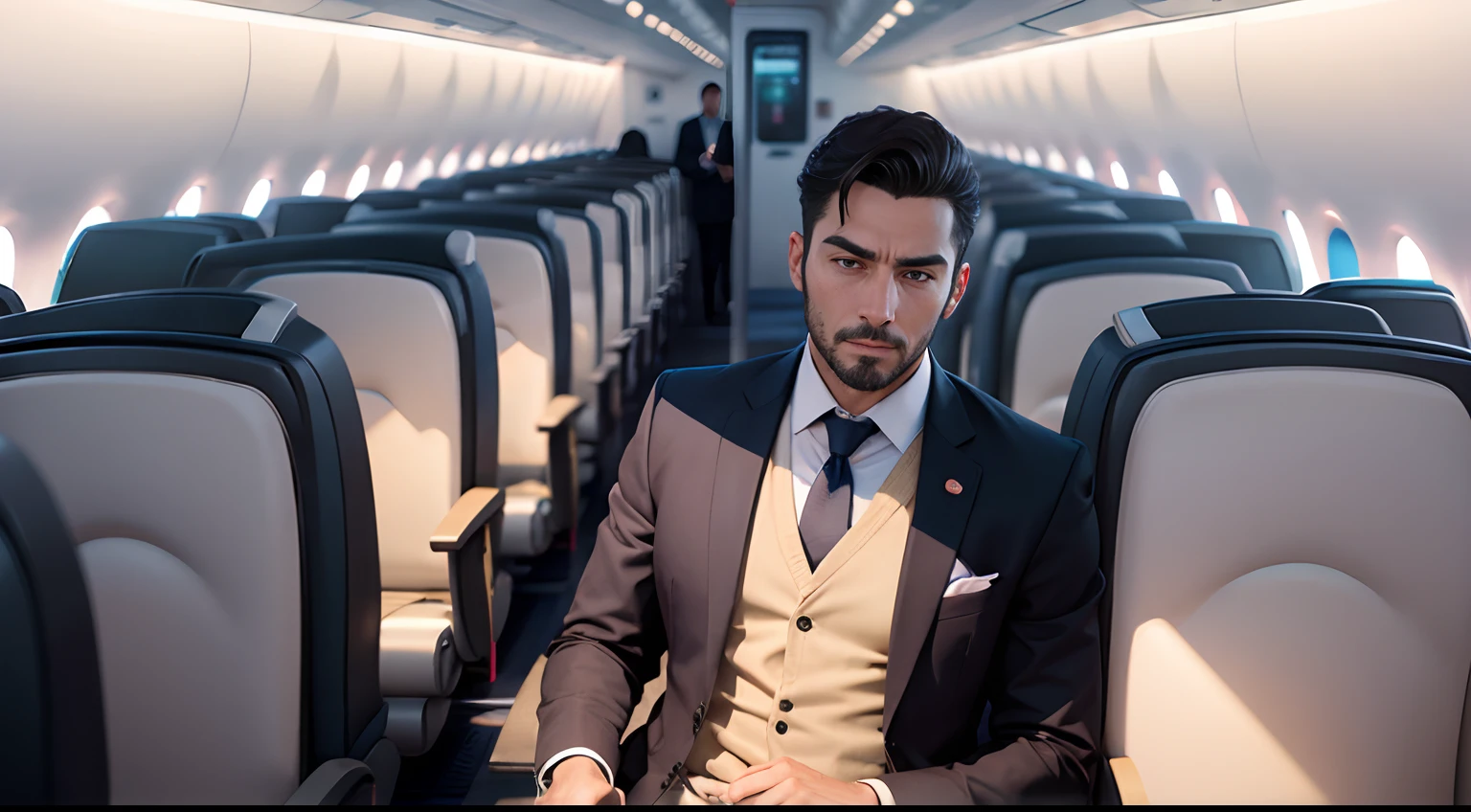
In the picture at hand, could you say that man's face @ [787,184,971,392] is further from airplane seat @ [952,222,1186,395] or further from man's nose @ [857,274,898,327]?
airplane seat @ [952,222,1186,395]

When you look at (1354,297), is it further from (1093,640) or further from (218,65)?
(218,65)

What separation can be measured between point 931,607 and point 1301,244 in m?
4.33

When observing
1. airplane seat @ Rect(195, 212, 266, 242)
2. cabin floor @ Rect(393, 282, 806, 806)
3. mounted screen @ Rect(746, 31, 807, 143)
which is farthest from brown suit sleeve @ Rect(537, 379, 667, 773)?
mounted screen @ Rect(746, 31, 807, 143)

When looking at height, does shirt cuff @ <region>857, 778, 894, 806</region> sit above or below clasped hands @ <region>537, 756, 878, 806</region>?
below

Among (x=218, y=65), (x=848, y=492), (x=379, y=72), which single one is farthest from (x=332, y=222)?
(x=848, y=492)

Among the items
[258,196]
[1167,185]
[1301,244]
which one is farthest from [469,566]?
[258,196]

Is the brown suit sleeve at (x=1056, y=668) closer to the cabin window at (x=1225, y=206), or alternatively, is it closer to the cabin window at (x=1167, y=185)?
the cabin window at (x=1225, y=206)

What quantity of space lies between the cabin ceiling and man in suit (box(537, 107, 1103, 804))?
8.52 feet

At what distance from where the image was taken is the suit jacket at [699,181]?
33.7 ft

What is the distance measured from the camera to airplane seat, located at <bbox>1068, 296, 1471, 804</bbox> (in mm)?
1535

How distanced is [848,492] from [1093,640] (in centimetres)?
40

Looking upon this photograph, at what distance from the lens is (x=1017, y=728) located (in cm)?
147

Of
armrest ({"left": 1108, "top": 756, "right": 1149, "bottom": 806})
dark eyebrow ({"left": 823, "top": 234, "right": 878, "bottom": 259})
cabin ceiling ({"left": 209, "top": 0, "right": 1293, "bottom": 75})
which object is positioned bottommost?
armrest ({"left": 1108, "top": 756, "right": 1149, "bottom": 806})

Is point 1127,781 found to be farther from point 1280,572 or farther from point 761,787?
point 761,787
